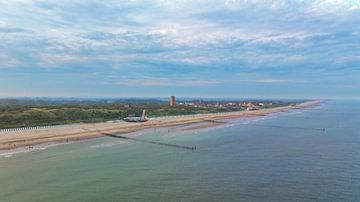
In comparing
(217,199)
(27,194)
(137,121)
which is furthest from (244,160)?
(137,121)

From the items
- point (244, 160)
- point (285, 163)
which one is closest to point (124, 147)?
point (244, 160)

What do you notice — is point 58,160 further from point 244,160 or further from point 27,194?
point 244,160

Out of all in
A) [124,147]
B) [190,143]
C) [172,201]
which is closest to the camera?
[172,201]

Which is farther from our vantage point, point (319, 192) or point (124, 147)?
point (124, 147)

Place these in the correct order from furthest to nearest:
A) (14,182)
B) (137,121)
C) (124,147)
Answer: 1. (137,121)
2. (124,147)
3. (14,182)

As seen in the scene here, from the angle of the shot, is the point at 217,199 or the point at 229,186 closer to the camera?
the point at 217,199

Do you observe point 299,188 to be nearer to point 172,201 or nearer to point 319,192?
point 319,192
